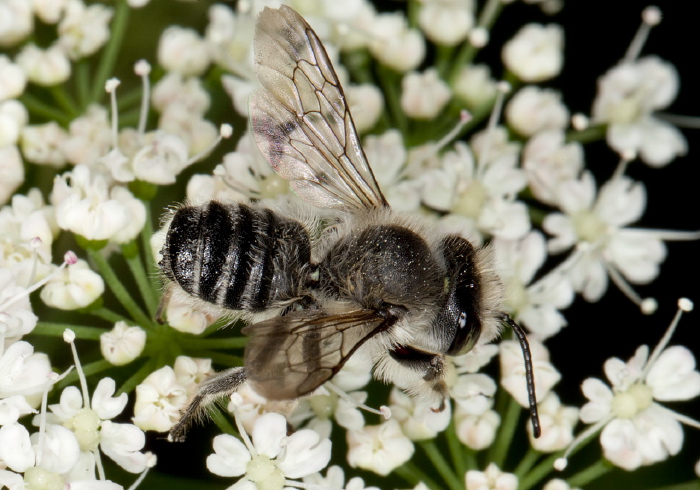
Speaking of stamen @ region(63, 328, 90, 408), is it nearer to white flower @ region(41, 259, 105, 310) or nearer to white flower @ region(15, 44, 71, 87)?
white flower @ region(41, 259, 105, 310)

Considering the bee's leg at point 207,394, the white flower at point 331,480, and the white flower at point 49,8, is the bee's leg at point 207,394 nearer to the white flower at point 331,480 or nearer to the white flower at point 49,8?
the white flower at point 331,480

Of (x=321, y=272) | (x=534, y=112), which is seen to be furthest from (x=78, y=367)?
(x=534, y=112)

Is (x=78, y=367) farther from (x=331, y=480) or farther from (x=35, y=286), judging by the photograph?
(x=331, y=480)

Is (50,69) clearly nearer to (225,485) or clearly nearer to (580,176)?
(225,485)

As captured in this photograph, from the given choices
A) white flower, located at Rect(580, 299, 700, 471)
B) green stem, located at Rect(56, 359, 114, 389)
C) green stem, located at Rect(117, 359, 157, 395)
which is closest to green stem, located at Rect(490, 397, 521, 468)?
white flower, located at Rect(580, 299, 700, 471)

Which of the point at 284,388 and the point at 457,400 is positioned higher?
the point at 284,388

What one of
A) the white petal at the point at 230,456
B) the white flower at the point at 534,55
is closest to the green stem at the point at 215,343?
the white petal at the point at 230,456

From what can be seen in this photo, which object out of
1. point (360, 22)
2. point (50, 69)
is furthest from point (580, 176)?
point (50, 69)
